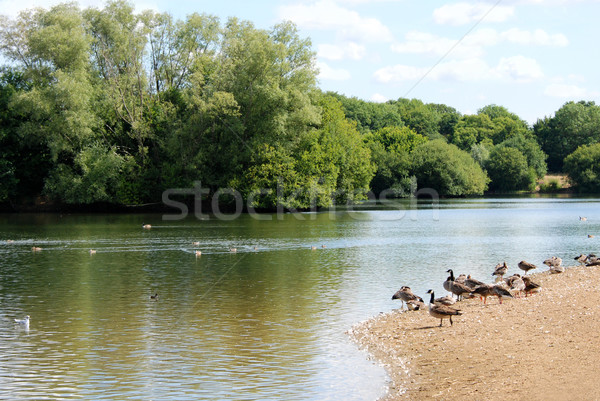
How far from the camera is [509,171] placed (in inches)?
5285

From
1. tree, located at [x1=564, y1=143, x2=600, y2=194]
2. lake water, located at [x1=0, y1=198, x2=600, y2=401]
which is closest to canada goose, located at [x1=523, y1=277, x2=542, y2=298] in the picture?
lake water, located at [x1=0, y1=198, x2=600, y2=401]

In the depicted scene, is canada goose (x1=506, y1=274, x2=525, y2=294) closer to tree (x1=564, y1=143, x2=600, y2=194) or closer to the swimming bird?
the swimming bird

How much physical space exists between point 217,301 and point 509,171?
12218 centimetres

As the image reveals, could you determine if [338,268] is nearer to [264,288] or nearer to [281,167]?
[264,288]

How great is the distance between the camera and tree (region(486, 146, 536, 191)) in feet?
439

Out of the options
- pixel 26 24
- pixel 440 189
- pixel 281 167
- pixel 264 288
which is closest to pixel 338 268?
pixel 264 288

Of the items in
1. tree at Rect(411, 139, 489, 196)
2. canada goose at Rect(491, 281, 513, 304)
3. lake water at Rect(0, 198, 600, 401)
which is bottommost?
lake water at Rect(0, 198, 600, 401)

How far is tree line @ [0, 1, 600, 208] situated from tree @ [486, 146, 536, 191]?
206 ft

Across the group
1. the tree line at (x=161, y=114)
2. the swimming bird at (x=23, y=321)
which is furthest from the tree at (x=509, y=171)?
the swimming bird at (x=23, y=321)

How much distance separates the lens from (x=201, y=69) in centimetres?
7175

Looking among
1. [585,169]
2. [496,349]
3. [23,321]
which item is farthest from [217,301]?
[585,169]

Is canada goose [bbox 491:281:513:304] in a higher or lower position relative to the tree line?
lower

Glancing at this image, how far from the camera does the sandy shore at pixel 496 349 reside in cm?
1163

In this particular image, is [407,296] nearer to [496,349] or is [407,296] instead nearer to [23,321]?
[496,349]
